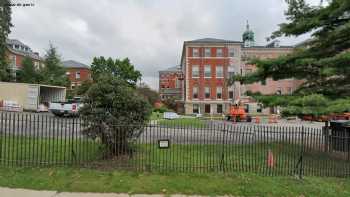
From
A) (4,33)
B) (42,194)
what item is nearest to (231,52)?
(4,33)

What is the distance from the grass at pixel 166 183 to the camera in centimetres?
565

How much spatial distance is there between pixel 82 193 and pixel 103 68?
6190 cm

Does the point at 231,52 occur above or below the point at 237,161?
above

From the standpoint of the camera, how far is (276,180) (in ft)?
21.4

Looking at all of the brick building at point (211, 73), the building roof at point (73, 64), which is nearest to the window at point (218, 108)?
the brick building at point (211, 73)

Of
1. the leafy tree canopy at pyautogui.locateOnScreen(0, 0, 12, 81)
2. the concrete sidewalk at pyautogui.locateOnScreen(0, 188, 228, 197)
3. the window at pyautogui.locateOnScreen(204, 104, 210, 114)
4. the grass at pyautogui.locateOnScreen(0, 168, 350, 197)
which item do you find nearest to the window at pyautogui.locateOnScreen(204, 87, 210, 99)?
the window at pyautogui.locateOnScreen(204, 104, 210, 114)

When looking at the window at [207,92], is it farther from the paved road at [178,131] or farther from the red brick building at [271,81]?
Result: the paved road at [178,131]

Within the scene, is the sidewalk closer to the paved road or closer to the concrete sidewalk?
the concrete sidewalk

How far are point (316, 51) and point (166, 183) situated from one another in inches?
341

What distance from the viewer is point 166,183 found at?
6.02 m

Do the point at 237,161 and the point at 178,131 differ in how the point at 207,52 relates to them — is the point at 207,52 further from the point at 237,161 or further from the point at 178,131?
the point at 237,161

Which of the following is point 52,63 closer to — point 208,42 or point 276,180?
point 208,42

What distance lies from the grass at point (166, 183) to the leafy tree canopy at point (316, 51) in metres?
4.50

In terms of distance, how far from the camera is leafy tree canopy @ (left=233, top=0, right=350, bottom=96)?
964cm
